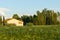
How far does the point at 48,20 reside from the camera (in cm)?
7644

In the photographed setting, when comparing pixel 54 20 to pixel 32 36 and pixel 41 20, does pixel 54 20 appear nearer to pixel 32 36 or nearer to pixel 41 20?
pixel 41 20

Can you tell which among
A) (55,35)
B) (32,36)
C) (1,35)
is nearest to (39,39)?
(32,36)

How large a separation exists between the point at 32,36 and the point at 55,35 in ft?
6.36

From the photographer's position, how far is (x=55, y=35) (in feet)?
55.6

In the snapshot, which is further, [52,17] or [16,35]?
[52,17]

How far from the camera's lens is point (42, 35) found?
16672mm

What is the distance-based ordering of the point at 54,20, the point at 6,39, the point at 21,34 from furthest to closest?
the point at 54,20, the point at 21,34, the point at 6,39

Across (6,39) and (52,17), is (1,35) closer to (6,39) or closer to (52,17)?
(6,39)

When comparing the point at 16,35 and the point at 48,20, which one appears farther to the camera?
the point at 48,20

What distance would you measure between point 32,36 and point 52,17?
197ft

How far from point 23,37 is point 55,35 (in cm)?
268

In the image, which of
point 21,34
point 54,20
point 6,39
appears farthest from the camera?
point 54,20

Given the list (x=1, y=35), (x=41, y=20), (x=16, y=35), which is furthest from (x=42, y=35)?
(x=41, y=20)

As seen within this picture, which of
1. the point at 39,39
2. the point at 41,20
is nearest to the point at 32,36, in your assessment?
the point at 39,39
